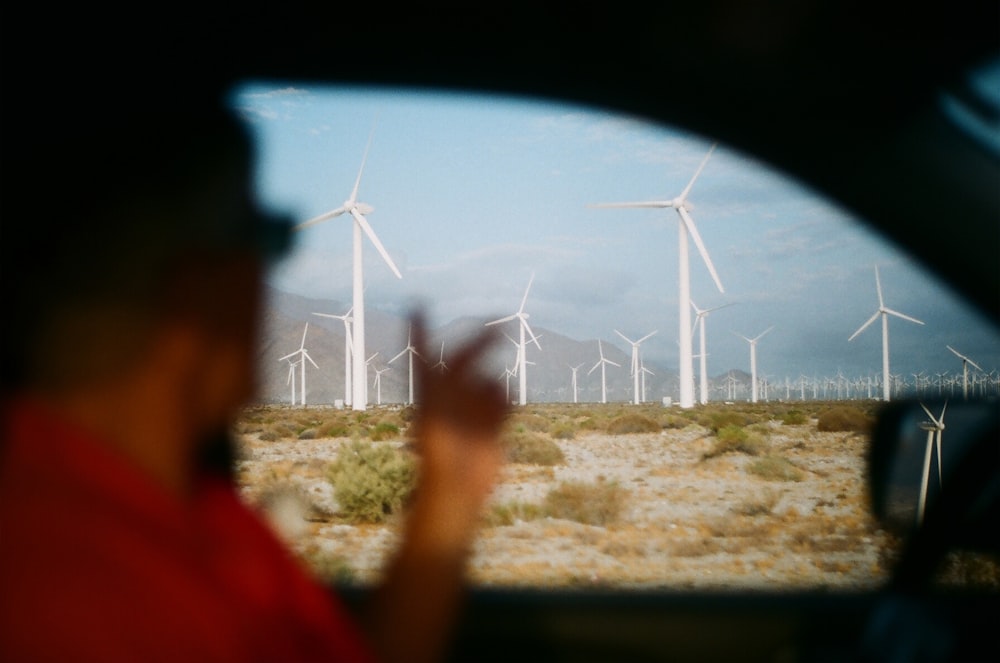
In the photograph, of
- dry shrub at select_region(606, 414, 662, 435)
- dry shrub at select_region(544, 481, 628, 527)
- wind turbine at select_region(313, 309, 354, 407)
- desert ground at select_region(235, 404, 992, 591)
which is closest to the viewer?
desert ground at select_region(235, 404, 992, 591)

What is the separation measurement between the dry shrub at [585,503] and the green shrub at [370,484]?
6.68 feet

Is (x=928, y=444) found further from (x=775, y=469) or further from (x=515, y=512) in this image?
(x=775, y=469)

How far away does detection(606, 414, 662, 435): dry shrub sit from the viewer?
2167 cm

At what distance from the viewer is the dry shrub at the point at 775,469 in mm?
14628

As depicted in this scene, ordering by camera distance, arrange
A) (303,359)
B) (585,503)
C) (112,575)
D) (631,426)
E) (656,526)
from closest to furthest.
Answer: (112,575) → (656,526) → (585,503) → (631,426) → (303,359)

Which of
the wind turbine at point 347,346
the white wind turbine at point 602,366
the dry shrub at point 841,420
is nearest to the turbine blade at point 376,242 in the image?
the wind turbine at point 347,346

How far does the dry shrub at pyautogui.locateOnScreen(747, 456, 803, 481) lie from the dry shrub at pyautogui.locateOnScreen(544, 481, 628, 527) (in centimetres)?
412

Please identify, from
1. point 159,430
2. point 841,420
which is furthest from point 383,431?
point 159,430

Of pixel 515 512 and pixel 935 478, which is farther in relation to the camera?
pixel 515 512

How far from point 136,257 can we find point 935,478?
2.14 m

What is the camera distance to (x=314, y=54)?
7.45 feet

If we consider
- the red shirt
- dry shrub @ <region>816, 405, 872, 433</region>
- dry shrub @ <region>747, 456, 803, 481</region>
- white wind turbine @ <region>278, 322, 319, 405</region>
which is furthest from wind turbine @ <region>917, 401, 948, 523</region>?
white wind turbine @ <region>278, 322, 319, 405</region>

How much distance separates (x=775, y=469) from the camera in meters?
15.1

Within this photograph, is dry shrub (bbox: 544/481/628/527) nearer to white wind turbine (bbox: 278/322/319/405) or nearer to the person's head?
the person's head
